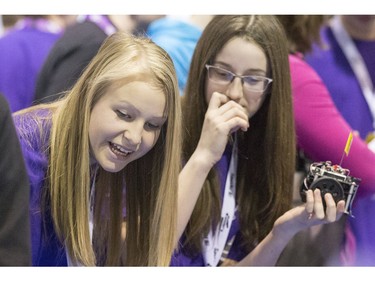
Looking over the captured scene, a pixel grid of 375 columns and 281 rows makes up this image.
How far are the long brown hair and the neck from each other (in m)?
0.36

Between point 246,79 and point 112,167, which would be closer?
point 112,167

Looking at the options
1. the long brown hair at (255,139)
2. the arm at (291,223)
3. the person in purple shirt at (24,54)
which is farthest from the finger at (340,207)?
the person in purple shirt at (24,54)

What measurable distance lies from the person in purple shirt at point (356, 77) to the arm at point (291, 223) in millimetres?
222

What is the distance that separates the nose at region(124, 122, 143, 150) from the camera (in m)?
2.28

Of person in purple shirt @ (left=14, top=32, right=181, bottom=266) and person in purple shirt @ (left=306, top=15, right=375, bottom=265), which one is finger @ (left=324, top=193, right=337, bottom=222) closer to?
person in purple shirt @ (left=306, top=15, right=375, bottom=265)

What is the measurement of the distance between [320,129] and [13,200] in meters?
0.94

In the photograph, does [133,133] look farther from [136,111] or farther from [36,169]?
[36,169]

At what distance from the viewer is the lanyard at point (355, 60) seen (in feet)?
8.85

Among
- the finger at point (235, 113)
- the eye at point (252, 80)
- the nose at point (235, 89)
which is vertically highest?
the eye at point (252, 80)

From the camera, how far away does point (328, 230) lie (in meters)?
2.61

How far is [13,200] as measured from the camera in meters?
2.07

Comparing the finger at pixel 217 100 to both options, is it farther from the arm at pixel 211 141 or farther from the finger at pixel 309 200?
the finger at pixel 309 200

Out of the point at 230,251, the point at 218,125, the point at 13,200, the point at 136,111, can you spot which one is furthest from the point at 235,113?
the point at 13,200

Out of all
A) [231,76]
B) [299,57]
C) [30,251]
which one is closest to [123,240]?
[30,251]
